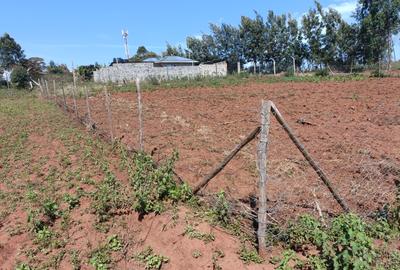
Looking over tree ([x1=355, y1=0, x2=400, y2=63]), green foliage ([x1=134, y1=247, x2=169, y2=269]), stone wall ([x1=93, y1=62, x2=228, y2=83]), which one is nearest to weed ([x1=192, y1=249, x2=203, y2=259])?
green foliage ([x1=134, y1=247, x2=169, y2=269])

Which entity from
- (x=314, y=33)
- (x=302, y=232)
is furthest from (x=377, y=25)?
(x=302, y=232)

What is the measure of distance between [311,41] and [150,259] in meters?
37.6

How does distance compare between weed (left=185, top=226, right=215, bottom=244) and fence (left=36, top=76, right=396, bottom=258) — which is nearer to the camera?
fence (left=36, top=76, right=396, bottom=258)

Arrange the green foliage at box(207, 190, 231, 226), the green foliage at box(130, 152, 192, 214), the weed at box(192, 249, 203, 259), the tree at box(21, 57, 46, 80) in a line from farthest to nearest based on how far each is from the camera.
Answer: the tree at box(21, 57, 46, 80) < the green foliage at box(130, 152, 192, 214) < the green foliage at box(207, 190, 231, 226) < the weed at box(192, 249, 203, 259)

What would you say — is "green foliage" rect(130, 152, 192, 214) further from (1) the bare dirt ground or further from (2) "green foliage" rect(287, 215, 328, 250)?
(2) "green foliage" rect(287, 215, 328, 250)

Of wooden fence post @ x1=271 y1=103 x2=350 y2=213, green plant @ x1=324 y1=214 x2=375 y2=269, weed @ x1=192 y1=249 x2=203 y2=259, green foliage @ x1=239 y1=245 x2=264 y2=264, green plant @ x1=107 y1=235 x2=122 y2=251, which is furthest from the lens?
green plant @ x1=107 y1=235 x2=122 y2=251

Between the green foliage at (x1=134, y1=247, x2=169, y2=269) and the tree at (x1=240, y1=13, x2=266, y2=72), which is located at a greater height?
the tree at (x1=240, y1=13, x2=266, y2=72)

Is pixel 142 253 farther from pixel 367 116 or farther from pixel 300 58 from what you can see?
pixel 300 58

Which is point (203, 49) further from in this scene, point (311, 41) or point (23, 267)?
Answer: point (23, 267)

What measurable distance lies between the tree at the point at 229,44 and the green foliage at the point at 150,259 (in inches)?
1761

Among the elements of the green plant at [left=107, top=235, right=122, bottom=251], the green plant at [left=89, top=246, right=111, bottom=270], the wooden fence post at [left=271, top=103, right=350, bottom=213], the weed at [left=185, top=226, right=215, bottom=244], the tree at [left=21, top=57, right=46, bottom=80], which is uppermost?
the tree at [left=21, top=57, right=46, bottom=80]

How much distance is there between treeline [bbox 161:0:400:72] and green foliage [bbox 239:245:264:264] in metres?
30.3

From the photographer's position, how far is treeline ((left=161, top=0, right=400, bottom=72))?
31.1 m

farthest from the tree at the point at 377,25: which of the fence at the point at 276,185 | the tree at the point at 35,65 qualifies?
the tree at the point at 35,65
